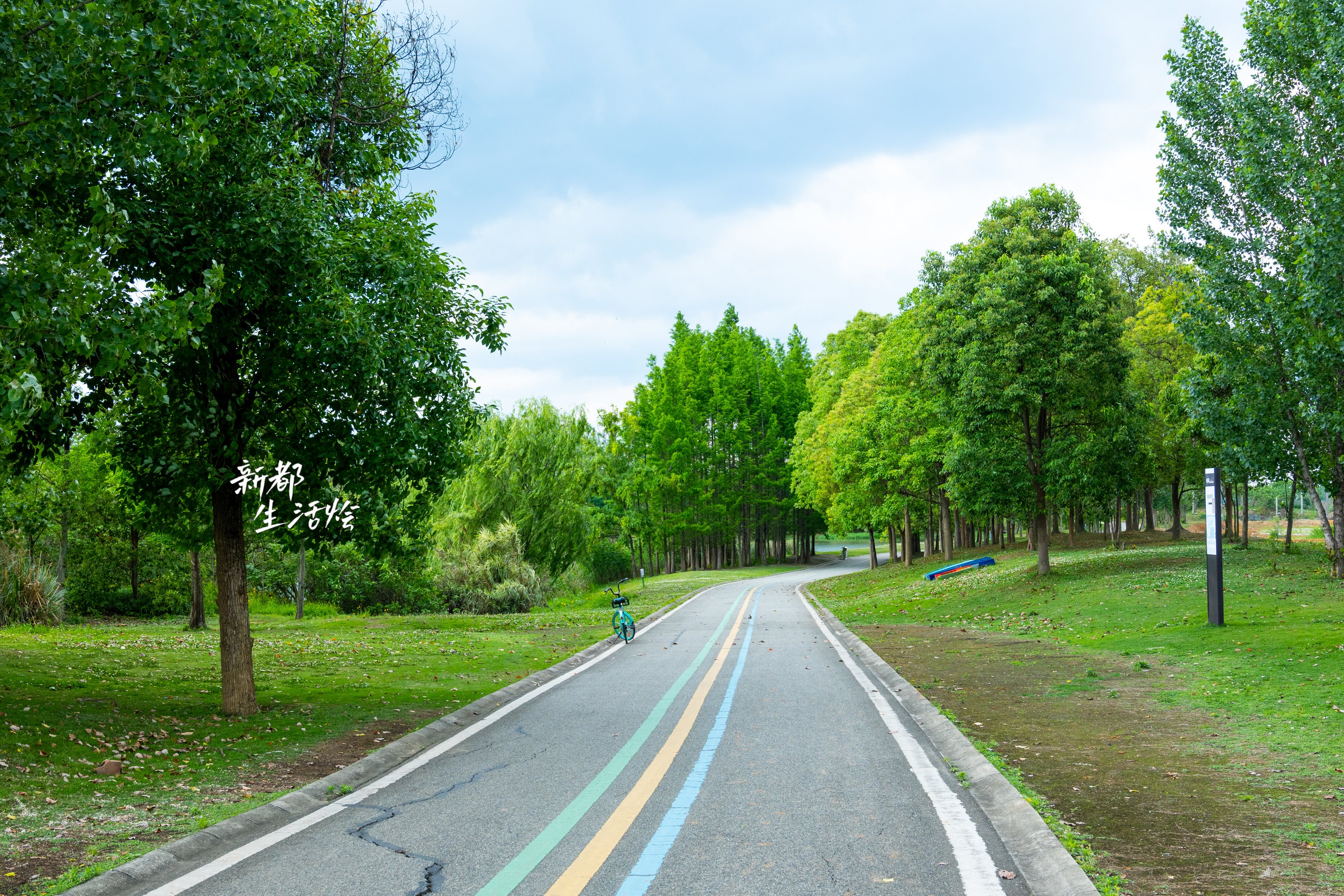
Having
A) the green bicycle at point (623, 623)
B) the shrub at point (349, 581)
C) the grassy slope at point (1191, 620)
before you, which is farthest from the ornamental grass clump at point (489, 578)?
the green bicycle at point (623, 623)

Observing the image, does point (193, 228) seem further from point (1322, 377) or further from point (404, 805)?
point (1322, 377)

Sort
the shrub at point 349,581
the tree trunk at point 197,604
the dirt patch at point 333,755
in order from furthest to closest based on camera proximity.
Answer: the shrub at point 349,581 < the tree trunk at point 197,604 < the dirt patch at point 333,755

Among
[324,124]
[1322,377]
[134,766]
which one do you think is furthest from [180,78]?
[1322,377]

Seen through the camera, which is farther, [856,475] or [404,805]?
[856,475]

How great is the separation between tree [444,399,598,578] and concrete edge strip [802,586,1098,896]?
23.6 m

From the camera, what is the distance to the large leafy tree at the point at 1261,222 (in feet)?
57.2

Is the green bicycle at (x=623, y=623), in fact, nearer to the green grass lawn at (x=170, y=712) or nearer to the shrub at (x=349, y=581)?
the green grass lawn at (x=170, y=712)

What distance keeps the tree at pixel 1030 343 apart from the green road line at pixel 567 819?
19979 millimetres

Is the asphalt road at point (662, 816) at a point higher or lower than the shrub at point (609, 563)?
higher

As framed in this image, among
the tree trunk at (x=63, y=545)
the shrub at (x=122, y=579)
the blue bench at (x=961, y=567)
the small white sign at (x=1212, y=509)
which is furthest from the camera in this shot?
the blue bench at (x=961, y=567)

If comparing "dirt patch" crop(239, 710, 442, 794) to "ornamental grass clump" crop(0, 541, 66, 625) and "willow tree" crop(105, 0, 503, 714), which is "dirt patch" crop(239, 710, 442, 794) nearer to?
"willow tree" crop(105, 0, 503, 714)

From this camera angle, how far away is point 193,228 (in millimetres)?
8172

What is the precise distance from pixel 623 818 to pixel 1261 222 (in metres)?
21.6

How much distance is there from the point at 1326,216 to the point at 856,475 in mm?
28709
